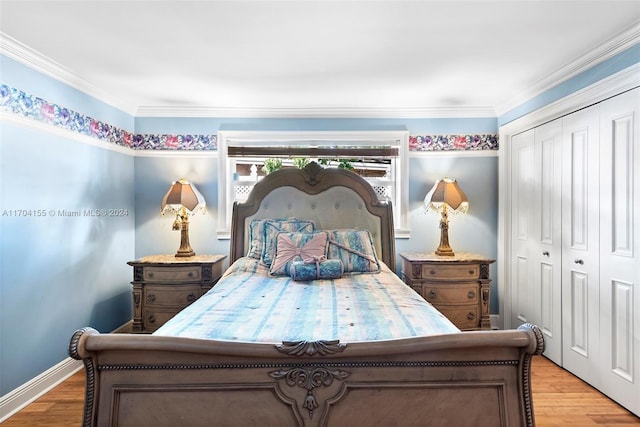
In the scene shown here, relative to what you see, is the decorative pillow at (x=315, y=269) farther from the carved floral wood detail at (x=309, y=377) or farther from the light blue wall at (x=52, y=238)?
the light blue wall at (x=52, y=238)

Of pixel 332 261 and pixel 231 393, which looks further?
pixel 332 261

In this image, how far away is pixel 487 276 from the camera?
3119 mm

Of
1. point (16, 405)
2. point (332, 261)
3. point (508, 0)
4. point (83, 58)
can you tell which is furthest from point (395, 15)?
point (16, 405)

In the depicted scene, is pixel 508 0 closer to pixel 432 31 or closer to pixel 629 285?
pixel 432 31

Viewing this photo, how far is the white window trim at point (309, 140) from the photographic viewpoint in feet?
11.7

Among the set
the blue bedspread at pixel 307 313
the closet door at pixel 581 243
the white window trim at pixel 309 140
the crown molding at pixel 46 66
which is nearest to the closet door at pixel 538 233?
the closet door at pixel 581 243

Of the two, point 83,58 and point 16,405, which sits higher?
point 83,58

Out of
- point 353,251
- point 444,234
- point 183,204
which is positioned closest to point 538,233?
point 444,234

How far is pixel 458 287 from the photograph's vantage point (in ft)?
10.2

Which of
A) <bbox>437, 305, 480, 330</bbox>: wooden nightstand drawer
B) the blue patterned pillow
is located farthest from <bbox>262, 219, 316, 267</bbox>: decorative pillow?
<bbox>437, 305, 480, 330</bbox>: wooden nightstand drawer

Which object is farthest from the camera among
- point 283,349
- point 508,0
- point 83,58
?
point 83,58

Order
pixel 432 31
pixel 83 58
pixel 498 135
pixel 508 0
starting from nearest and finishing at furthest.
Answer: pixel 508 0 < pixel 432 31 < pixel 83 58 < pixel 498 135

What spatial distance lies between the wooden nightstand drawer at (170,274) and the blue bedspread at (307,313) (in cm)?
70

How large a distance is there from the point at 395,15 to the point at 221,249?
2679 mm
